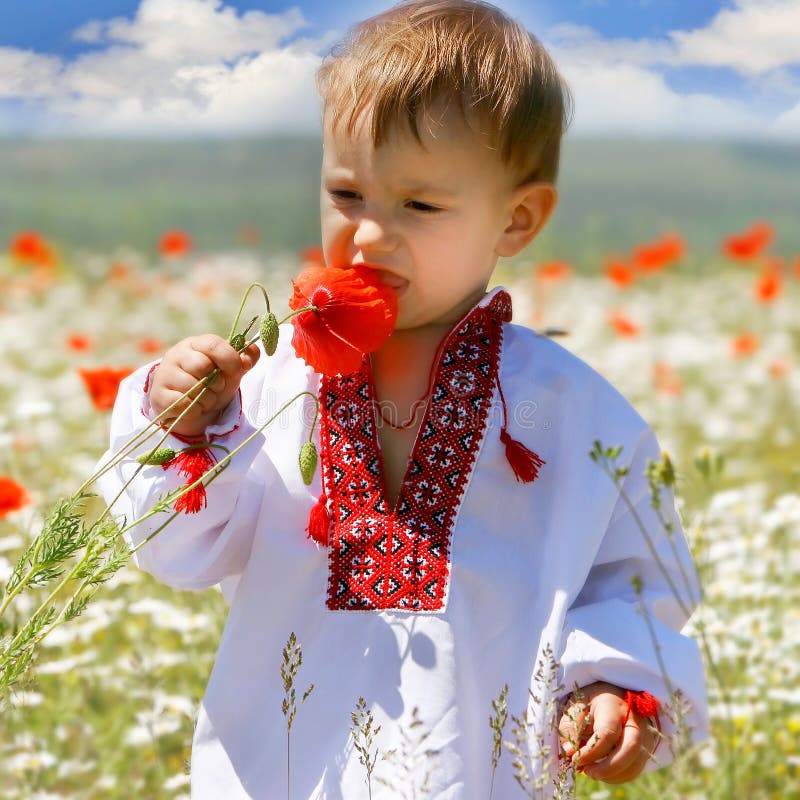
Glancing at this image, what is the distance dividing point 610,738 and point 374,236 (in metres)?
0.73

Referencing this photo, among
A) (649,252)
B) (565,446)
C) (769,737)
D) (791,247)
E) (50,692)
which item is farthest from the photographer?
(791,247)

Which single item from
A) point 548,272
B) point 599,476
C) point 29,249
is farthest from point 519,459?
point 29,249

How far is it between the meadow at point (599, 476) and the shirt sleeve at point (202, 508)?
253mm

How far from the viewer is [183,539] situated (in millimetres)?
1645

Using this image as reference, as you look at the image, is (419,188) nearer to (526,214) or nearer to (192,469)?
(526,214)

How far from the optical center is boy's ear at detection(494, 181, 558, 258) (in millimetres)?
1743

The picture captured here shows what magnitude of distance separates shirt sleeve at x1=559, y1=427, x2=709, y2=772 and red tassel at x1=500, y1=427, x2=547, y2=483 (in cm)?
14

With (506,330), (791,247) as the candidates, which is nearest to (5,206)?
(791,247)

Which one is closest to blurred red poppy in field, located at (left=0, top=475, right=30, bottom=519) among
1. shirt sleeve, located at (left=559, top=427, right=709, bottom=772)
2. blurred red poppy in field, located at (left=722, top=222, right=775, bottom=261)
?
shirt sleeve, located at (left=559, top=427, right=709, bottom=772)

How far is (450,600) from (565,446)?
0.94 feet

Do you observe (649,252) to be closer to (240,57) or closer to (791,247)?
(240,57)

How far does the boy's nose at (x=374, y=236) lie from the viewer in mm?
1582

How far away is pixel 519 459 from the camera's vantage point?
1638 mm

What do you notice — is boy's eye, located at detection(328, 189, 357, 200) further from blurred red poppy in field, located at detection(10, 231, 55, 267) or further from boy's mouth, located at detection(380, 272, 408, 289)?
blurred red poppy in field, located at detection(10, 231, 55, 267)
